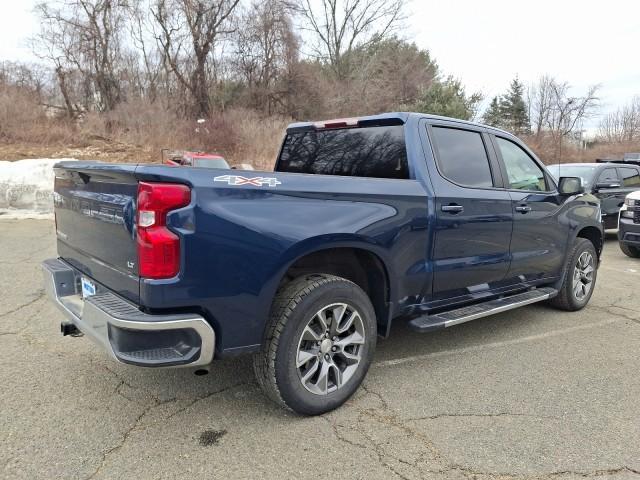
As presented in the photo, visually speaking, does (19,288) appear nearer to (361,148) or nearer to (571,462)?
(361,148)

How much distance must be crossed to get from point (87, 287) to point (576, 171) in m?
10.2

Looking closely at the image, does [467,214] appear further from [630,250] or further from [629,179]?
[629,179]

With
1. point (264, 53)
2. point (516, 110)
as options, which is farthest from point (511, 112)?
point (264, 53)

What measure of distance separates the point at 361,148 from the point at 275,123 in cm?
1903

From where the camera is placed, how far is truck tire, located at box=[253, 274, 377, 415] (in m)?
2.89

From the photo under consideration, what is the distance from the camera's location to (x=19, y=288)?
5.85 meters

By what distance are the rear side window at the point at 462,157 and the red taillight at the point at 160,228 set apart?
2135mm

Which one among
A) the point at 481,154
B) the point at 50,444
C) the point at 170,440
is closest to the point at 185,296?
the point at 170,440

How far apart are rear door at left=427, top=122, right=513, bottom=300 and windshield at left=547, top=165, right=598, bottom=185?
270 inches

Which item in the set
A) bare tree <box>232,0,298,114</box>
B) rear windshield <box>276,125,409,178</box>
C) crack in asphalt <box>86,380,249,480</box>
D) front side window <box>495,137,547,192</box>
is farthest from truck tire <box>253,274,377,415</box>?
bare tree <box>232,0,298,114</box>

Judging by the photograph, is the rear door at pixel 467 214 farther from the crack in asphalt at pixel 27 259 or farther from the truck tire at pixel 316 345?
the crack in asphalt at pixel 27 259

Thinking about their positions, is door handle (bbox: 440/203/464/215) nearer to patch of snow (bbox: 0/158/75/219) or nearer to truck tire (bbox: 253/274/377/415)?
truck tire (bbox: 253/274/377/415)

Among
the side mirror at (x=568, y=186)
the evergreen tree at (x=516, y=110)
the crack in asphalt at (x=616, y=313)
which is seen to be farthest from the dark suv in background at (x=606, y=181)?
the evergreen tree at (x=516, y=110)

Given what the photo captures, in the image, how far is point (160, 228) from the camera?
2496 mm
